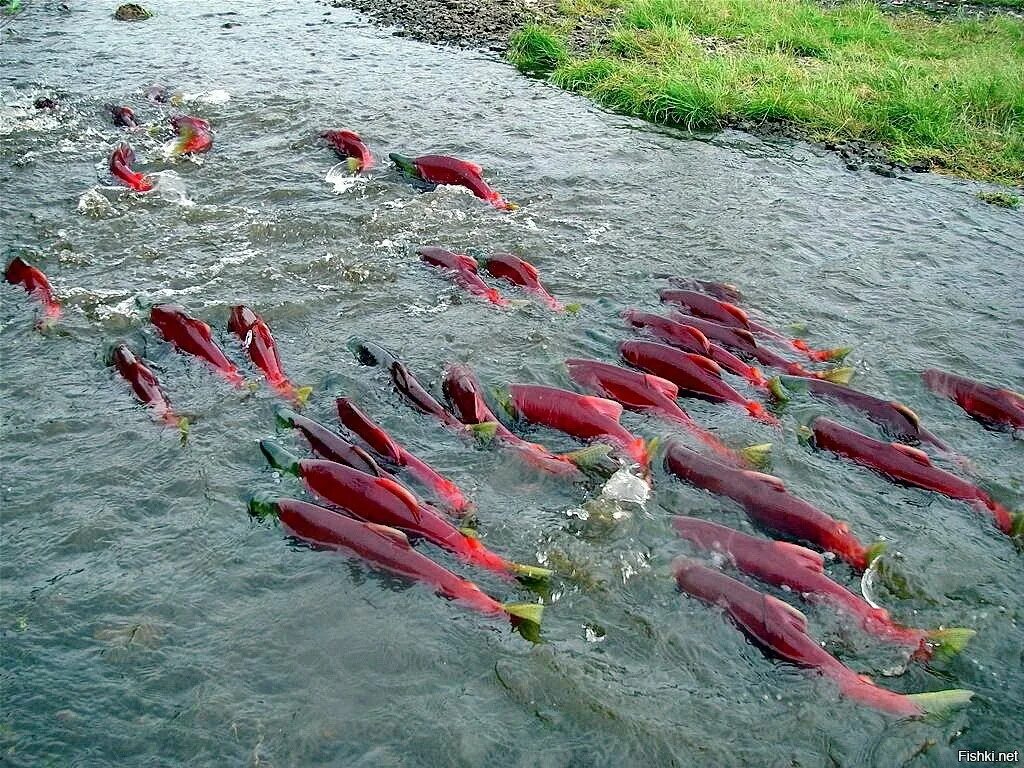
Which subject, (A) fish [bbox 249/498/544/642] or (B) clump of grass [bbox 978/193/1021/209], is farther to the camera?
(B) clump of grass [bbox 978/193/1021/209]

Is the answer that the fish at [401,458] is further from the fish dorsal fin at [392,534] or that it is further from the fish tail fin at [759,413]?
the fish tail fin at [759,413]

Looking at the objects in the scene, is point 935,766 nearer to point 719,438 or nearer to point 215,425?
point 719,438

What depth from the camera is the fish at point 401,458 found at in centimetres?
510

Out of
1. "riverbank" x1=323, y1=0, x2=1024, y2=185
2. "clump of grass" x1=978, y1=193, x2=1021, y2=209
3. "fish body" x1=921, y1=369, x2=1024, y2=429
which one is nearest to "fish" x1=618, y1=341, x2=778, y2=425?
"fish body" x1=921, y1=369, x2=1024, y2=429

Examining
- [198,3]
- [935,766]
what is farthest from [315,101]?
[935,766]

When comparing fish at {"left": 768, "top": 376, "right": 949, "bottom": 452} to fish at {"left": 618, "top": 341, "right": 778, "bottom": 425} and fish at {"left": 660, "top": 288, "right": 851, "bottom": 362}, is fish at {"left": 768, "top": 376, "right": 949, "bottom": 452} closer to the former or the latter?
fish at {"left": 618, "top": 341, "right": 778, "bottom": 425}

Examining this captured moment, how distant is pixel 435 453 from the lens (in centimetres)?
561

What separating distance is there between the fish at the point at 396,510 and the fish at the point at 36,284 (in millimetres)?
3610

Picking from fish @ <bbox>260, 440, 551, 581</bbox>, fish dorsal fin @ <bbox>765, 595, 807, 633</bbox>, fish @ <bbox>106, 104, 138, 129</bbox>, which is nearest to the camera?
fish dorsal fin @ <bbox>765, 595, 807, 633</bbox>

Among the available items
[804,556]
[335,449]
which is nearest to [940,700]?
[804,556]

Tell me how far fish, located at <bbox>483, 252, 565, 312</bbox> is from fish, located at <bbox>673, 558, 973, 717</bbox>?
3696 mm

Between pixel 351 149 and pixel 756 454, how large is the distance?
22.8 ft

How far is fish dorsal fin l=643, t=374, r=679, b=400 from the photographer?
6012 mm

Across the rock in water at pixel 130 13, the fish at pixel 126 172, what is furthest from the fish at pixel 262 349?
the rock in water at pixel 130 13
